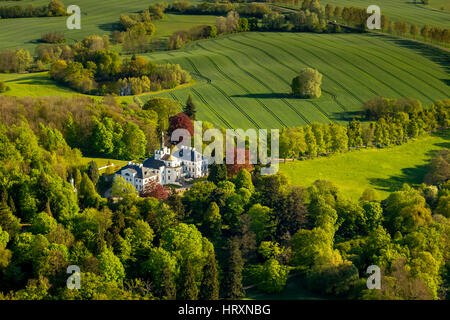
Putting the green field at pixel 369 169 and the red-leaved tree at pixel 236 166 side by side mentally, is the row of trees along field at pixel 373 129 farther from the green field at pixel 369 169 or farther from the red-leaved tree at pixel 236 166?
the red-leaved tree at pixel 236 166

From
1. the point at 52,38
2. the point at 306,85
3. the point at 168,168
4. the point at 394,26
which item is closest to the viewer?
the point at 168,168

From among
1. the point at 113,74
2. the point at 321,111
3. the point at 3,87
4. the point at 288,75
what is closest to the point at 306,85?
the point at 321,111

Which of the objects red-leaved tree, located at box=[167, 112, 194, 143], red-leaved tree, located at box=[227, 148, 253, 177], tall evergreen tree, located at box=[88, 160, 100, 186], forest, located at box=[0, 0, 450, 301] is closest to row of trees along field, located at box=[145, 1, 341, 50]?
forest, located at box=[0, 0, 450, 301]

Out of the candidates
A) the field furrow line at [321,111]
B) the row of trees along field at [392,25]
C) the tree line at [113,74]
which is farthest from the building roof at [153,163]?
the row of trees along field at [392,25]

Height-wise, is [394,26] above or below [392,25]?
below

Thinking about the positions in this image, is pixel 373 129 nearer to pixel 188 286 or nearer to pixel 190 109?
pixel 190 109

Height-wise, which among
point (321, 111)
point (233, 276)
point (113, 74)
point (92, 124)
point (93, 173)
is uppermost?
point (113, 74)
